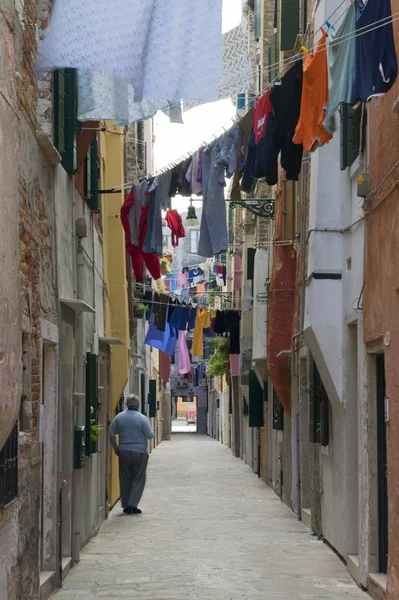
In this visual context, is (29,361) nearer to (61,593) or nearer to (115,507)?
(61,593)

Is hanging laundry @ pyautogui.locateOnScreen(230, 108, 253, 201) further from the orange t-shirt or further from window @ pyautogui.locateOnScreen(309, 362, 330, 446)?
the orange t-shirt

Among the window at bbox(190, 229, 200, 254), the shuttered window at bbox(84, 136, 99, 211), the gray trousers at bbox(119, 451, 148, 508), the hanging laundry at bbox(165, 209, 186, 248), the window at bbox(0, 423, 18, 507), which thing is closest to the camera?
the window at bbox(0, 423, 18, 507)

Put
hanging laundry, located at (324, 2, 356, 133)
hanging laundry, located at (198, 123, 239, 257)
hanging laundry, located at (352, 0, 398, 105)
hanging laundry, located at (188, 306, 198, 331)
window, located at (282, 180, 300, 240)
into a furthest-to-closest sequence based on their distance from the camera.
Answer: hanging laundry, located at (188, 306, 198, 331) < window, located at (282, 180, 300, 240) < hanging laundry, located at (198, 123, 239, 257) < hanging laundry, located at (324, 2, 356, 133) < hanging laundry, located at (352, 0, 398, 105)

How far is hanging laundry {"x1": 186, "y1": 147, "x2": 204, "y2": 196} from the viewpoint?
46.6 ft

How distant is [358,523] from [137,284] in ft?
54.1

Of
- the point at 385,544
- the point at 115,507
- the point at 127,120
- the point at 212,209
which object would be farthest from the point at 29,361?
the point at 115,507

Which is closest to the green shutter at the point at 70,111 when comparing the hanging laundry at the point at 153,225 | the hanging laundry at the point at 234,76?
the hanging laundry at the point at 234,76

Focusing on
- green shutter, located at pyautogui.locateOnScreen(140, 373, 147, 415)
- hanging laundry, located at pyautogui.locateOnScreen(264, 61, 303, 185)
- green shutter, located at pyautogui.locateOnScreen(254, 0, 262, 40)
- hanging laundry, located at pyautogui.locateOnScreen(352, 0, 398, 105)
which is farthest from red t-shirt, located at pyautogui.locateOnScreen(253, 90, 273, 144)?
green shutter, located at pyautogui.locateOnScreen(140, 373, 147, 415)

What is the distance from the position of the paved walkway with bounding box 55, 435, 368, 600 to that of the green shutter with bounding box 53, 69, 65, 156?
4263 mm

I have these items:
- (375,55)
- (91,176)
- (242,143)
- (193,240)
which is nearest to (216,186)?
(242,143)

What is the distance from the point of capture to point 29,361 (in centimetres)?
835

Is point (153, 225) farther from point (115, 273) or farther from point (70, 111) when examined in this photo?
point (70, 111)

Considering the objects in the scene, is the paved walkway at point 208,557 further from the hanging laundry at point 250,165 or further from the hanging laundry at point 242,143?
the hanging laundry at point 242,143

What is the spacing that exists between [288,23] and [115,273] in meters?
5.14
